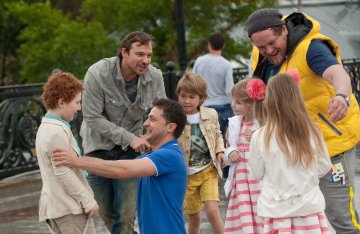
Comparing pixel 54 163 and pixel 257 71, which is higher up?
pixel 257 71

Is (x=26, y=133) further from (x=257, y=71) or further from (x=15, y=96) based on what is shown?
(x=257, y=71)

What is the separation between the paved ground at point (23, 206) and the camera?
948 centimetres

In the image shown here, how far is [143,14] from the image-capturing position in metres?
19.8

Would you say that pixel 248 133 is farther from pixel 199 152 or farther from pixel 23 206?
pixel 23 206

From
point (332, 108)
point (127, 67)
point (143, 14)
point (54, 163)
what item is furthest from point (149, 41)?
point (143, 14)

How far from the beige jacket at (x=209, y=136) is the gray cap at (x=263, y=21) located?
199 cm

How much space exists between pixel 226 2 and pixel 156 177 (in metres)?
14.9

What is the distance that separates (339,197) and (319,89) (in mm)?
685

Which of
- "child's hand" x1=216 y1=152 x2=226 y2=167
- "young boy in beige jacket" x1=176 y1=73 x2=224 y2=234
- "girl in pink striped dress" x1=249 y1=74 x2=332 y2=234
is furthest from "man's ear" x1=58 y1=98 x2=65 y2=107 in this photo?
"child's hand" x1=216 y1=152 x2=226 y2=167

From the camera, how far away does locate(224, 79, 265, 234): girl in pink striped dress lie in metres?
7.04

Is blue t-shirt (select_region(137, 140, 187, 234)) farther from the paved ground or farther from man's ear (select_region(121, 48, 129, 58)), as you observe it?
the paved ground

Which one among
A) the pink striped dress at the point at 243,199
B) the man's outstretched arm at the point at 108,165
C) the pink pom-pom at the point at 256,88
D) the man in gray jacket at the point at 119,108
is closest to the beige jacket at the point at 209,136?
the pink striped dress at the point at 243,199

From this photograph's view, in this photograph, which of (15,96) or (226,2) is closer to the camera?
(15,96)

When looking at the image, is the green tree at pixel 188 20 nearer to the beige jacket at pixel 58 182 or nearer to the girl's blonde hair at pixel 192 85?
the girl's blonde hair at pixel 192 85
